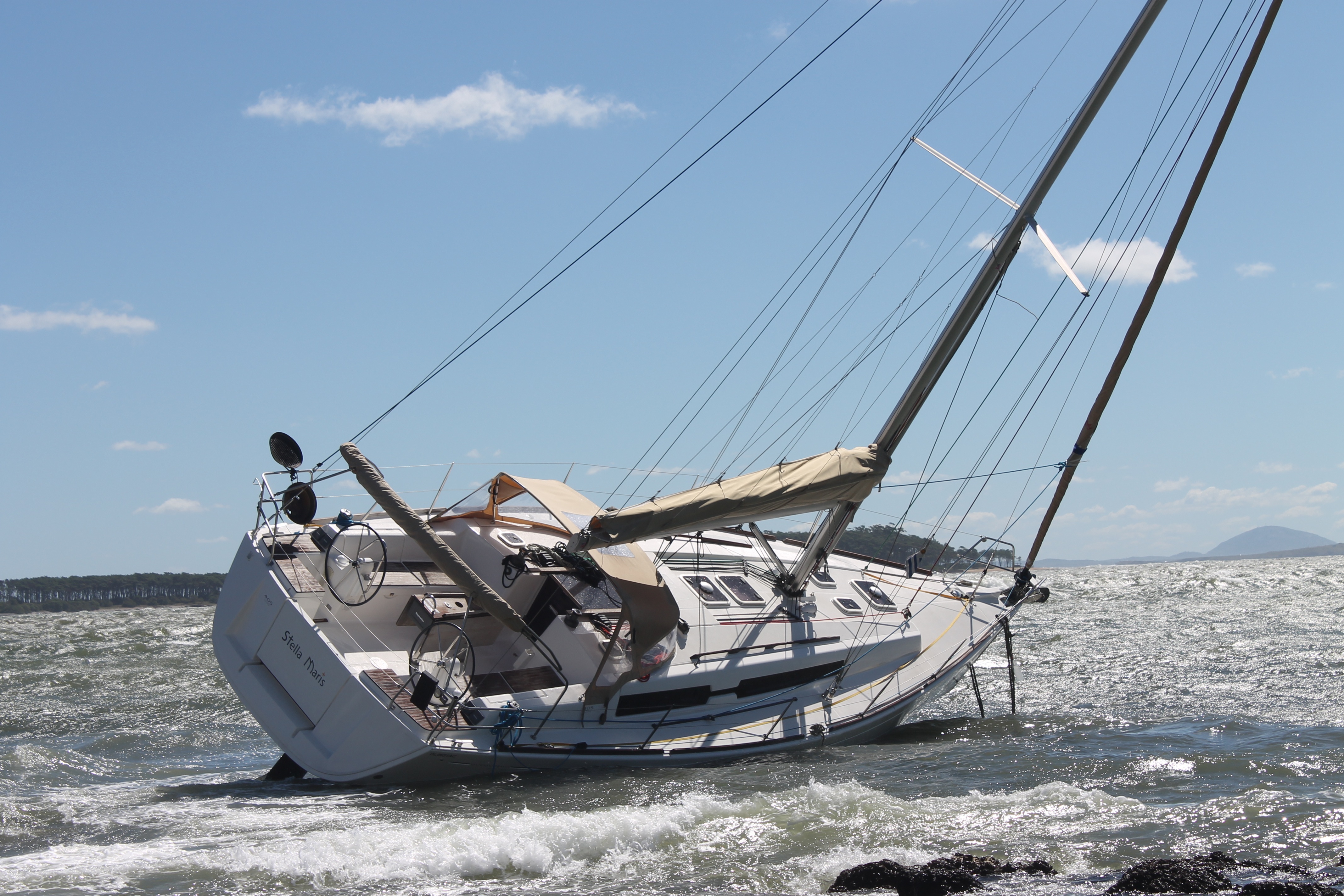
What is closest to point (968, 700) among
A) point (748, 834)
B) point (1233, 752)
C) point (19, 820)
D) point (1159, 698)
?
point (1159, 698)

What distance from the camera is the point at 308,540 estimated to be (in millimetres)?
13094

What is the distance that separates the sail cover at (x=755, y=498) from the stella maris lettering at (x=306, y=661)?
10.5 ft

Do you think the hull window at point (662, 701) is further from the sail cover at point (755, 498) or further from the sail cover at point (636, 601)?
the sail cover at point (755, 498)

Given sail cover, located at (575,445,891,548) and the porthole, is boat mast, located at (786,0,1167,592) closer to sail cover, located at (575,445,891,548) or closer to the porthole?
sail cover, located at (575,445,891,548)

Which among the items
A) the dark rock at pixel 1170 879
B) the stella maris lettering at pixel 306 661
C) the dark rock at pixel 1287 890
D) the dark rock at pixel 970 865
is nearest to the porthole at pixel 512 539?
the stella maris lettering at pixel 306 661

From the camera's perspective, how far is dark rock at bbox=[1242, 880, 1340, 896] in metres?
6.63

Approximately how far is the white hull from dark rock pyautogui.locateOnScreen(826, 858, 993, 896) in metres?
4.17

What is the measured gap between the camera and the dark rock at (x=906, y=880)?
23.3 feet

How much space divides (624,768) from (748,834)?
8.34 feet

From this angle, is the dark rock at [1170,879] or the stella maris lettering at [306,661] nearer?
the dark rock at [1170,879]

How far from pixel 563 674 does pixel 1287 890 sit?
763 centimetres

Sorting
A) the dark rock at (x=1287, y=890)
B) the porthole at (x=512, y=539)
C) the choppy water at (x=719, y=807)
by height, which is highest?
the porthole at (x=512, y=539)

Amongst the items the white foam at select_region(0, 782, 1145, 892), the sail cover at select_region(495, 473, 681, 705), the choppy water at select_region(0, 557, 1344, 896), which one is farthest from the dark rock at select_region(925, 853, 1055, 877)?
the sail cover at select_region(495, 473, 681, 705)

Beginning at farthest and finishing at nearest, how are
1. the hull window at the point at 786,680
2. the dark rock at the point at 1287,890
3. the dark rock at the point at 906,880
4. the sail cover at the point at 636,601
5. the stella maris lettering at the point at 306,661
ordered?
the hull window at the point at 786,680, the sail cover at the point at 636,601, the stella maris lettering at the point at 306,661, the dark rock at the point at 906,880, the dark rock at the point at 1287,890
